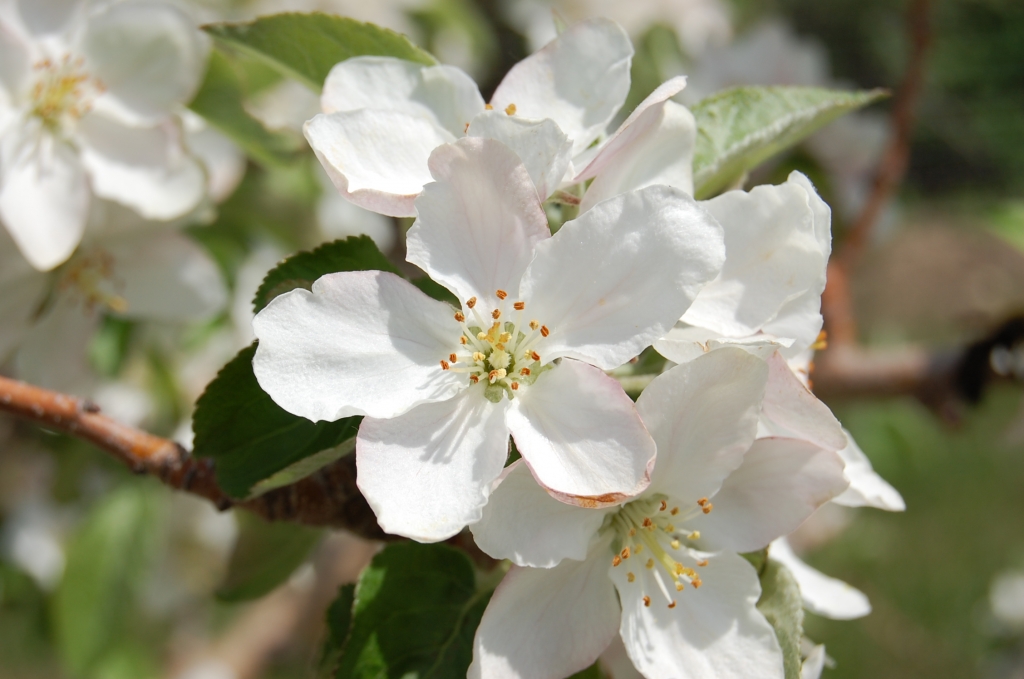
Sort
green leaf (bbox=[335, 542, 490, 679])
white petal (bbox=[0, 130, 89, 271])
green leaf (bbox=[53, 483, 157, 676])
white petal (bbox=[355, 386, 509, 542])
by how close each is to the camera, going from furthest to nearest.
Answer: green leaf (bbox=[53, 483, 157, 676])
white petal (bbox=[0, 130, 89, 271])
green leaf (bbox=[335, 542, 490, 679])
white petal (bbox=[355, 386, 509, 542])

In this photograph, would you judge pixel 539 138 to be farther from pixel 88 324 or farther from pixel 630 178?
pixel 88 324

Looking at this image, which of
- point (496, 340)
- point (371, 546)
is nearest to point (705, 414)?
point (496, 340)

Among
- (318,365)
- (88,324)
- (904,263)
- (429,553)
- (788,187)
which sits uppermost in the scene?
(788,187)

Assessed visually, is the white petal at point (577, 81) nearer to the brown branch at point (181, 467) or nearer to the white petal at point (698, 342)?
the white petal at point (698, 342)

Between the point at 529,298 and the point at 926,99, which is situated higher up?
the point at 529,298

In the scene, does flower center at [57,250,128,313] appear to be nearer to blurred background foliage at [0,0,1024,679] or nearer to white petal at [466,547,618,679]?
blurred background foliage at [0,0,1024,679]

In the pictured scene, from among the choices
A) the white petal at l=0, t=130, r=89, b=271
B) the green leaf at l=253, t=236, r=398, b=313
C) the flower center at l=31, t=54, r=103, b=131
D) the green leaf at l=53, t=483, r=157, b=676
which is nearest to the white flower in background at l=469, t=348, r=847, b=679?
the green leaf at l=253, t=236, r=398, b=313

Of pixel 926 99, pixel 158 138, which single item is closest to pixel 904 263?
pixel 926 99
